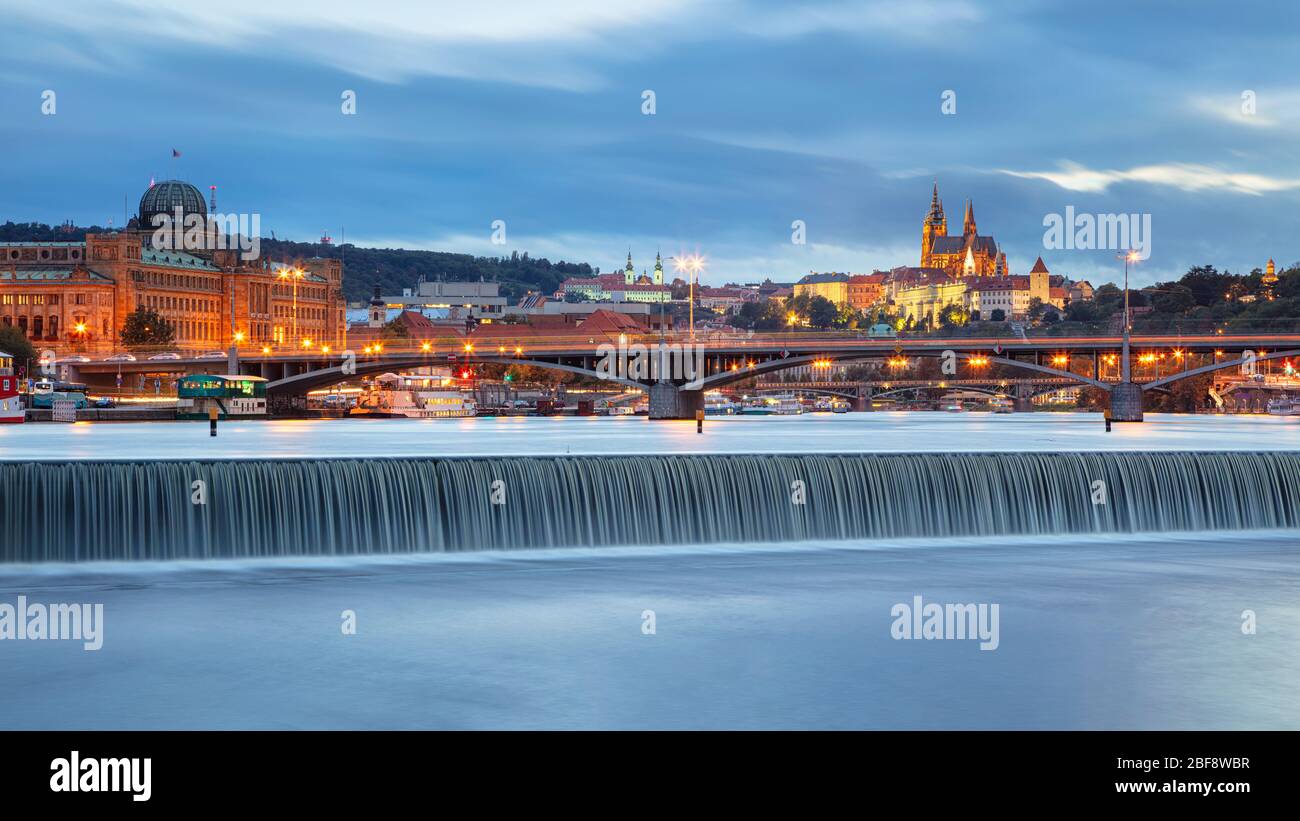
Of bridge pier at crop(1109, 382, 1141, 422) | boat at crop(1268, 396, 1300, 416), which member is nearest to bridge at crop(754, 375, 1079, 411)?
boat at crop(1268, 396, 1300, 416)

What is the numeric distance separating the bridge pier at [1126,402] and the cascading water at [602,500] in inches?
2153

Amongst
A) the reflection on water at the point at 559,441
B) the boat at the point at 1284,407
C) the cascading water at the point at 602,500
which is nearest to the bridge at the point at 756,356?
the reflection on water at the point at 559,441

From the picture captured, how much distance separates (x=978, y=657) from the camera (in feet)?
73.1

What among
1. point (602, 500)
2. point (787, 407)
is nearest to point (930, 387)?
point (787, 407)

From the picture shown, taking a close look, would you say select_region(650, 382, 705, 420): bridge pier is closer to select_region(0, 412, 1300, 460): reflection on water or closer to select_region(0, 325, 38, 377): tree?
select_region(0, 412, 1300, 460): reflection on water

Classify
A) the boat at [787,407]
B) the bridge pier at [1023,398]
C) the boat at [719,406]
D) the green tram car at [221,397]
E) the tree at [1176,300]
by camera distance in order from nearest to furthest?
1. the green tram car at [221,397]
2. the boat at [719,406]
3. the boat at [787,407]
4. the bridge pier at [1023,398]
5. the tree at [1176,300]

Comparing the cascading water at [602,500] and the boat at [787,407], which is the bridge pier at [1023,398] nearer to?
the boat at [787,407]

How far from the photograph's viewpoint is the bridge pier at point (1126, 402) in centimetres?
9512

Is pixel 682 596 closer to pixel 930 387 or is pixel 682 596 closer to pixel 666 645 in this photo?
pixel 666 645

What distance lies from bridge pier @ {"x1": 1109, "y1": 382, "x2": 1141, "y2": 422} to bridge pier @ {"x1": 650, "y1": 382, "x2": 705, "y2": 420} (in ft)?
83.0

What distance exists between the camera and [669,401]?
101875 mm

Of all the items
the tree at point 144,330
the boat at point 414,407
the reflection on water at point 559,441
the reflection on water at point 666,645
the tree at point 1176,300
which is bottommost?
the boat at point 414,407
